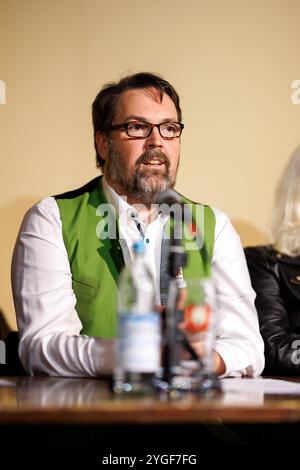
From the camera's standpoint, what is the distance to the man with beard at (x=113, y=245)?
2.06m

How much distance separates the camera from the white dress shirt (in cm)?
189

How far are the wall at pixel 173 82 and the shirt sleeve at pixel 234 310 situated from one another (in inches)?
20.8

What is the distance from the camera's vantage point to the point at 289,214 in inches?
107

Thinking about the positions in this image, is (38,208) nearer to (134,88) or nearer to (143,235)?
(143,235)

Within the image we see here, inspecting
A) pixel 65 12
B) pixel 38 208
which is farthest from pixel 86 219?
pixel 65 12

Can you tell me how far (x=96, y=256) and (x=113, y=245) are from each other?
69 mm

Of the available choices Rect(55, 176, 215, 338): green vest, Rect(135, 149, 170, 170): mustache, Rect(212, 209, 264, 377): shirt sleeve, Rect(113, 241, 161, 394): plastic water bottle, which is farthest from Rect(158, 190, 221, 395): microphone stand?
Rect(135, 149, 170, 170): mustache

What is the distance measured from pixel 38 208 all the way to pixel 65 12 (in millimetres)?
888

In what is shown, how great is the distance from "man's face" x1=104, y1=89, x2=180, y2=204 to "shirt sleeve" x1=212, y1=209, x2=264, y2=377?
9.7 inches

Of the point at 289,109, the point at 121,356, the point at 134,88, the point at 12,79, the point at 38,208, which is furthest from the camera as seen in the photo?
the point at 289,109

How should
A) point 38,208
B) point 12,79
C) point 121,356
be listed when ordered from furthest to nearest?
point 12,79 → point 38,208 → point 121,356

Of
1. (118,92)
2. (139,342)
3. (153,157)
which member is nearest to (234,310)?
(153,157)

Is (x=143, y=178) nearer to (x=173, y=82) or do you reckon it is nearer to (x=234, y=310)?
(x=234, y=310)
